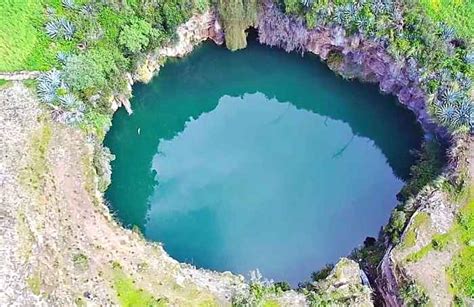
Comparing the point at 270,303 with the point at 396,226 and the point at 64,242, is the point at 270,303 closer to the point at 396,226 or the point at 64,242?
the point at 396,226

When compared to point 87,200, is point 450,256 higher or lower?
lower

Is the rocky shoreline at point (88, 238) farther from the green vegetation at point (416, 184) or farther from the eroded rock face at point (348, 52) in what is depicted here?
the green vegetation at point (416, 184)

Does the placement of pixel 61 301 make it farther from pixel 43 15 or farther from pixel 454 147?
pixel 454 147

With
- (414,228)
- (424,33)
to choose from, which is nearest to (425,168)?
(414,228)

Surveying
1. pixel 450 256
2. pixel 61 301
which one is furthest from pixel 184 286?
pixel 450 256

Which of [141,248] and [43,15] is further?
[43,15]

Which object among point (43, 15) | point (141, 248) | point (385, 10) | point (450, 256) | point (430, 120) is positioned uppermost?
point (43, 15)
